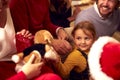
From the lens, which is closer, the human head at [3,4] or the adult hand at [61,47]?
the human head at [3,4]

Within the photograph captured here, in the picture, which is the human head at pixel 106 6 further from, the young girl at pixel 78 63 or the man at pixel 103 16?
the young girl at pixel 78 63

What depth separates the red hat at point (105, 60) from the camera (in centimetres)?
95

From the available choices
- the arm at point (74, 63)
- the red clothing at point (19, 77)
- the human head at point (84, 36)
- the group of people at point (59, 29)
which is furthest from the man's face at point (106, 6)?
the red clothing at point (19, 77)

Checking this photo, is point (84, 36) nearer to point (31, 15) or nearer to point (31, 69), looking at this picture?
point (31, 15)

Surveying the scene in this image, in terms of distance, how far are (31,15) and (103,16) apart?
52 centimetres

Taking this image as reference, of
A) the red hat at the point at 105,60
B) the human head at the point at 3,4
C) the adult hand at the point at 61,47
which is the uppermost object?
the human head at the point at 3,4

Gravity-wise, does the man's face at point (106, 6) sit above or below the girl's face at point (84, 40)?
above

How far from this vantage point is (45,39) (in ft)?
4.52

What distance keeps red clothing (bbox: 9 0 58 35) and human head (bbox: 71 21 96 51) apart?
0.14 meters

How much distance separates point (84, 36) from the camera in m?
1.53

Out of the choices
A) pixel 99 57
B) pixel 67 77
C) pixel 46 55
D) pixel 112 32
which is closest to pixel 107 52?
pixel 99 57

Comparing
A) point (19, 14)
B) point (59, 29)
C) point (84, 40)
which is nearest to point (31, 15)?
point (19, 14)

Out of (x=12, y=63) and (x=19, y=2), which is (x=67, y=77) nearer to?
(x=12, y=63)

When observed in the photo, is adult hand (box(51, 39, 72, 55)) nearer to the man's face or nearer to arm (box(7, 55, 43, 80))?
arm (box(7, 55, 43, 80))
